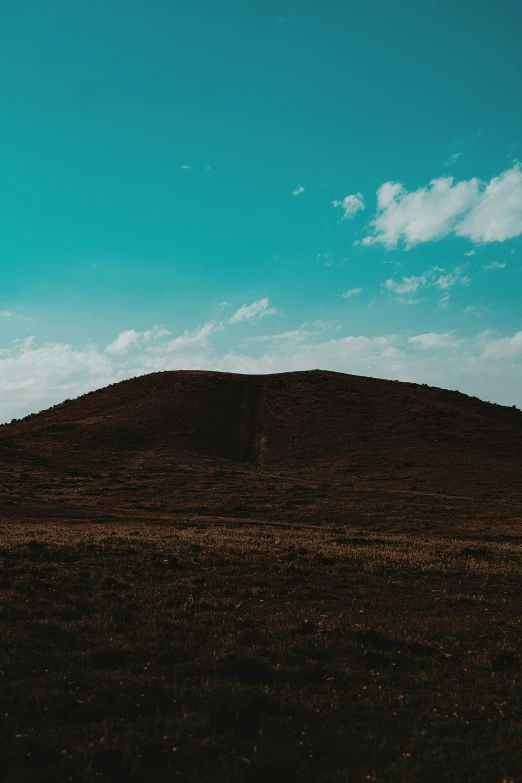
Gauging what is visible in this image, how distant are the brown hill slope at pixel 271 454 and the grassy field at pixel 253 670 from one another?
66.9 feet

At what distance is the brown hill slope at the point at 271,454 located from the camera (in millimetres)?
42062

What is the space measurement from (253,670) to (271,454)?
5727 cm

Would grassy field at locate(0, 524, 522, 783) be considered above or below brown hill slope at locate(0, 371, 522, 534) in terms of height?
below

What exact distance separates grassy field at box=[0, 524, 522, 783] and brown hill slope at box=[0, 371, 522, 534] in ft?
66.9

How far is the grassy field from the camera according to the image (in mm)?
8188

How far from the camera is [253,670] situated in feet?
36.4

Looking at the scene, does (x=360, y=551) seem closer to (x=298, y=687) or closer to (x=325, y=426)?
(x=298, y=687)

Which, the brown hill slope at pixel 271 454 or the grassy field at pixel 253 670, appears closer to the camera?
the grassy field at pixel 253 670

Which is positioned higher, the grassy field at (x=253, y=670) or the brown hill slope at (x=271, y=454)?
the brown hill slope at (x=271, y=454)

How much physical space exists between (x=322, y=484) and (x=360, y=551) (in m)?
27.2

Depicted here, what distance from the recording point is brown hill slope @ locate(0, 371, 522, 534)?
42.1 m

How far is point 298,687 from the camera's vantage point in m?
10.6

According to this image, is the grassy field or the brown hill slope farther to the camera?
the brown hill slope

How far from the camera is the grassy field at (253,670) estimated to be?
819 centimetres
